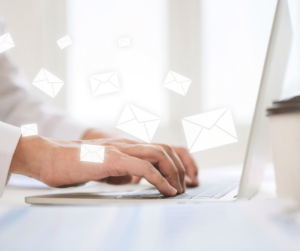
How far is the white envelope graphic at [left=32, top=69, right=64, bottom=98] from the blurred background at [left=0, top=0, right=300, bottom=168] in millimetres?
1486

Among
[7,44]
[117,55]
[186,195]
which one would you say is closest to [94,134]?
[7,44]

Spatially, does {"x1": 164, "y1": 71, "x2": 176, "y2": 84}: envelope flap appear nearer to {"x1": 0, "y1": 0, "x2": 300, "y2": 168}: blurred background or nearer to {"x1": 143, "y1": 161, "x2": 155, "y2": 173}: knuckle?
{"x1": 143, "y1": 161, "x2": 155, "y2": 173}: knuckle

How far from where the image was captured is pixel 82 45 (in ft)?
6.59

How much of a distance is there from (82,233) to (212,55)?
7.13ft

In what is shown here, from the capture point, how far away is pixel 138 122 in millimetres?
459

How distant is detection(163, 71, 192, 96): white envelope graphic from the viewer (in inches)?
19.2

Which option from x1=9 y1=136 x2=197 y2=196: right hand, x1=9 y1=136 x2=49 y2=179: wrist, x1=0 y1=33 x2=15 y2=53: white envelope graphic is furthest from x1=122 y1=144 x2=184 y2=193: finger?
x1=0 y1=33 x2=15 y2=53: white envelope graphic

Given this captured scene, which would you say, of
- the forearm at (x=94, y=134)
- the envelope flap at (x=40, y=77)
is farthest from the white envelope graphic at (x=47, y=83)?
the forearm at (x=94, y=134)

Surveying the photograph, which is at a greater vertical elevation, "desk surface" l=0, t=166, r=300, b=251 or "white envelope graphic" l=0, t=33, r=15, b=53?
"white envelope graphic" l=0, t=33, r=15, b=53

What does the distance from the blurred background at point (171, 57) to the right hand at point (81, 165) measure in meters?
1.60

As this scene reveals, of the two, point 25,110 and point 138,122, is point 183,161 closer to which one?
point 138,122

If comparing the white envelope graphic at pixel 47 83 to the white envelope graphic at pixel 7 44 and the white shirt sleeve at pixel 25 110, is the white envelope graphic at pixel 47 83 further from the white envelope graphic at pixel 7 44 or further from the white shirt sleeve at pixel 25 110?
the white shirt sleeve at pixel 25 110

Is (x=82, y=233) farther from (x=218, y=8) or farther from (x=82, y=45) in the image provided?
(x=218, y=8)

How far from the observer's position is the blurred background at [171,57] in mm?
2029
